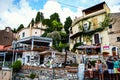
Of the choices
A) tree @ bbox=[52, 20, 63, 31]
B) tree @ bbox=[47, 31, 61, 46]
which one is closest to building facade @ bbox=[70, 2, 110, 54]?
tree @ bbox=[47, 31, 61, 46]

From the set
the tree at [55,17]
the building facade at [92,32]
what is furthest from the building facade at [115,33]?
the tree at [55,17]

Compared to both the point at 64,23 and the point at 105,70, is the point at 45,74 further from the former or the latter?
the point at 64,23

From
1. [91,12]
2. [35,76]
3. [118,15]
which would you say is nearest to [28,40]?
[35,76]

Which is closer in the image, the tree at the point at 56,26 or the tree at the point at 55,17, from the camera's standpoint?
the tree at the point at 56,26

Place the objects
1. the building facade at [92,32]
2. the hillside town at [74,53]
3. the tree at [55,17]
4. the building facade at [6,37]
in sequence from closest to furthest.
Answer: the hillside town at [74,53] → the building facade at [92,32] → the building facade at [6,37] → the tree at [55,17]

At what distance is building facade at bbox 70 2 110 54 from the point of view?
31178 mm

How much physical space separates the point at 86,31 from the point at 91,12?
4.19 metres

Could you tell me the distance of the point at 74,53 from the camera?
Result: 93.5ft

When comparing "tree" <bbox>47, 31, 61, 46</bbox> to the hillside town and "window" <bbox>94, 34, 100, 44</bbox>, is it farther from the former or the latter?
"window" <bbox>94, 34, 100, 44</bbox>

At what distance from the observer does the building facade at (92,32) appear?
102 ft

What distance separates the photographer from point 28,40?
101 ft

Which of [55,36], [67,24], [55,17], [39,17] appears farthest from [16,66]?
[39,17]

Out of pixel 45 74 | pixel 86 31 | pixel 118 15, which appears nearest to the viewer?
pixel 45 74

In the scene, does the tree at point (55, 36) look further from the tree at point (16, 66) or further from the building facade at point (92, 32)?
the tree at point (16, 66)
